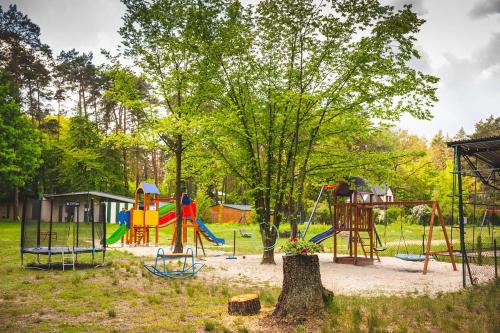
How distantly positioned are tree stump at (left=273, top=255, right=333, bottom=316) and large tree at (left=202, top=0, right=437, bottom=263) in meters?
6.77

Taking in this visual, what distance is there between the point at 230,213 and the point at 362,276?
33358mm

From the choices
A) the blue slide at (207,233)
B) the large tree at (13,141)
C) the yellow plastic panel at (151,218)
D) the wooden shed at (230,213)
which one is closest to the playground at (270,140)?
the blue slide at (207,233)

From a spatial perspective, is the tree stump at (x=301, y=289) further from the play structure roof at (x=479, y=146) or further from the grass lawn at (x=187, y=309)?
the play structure roof at (x=479, y=146)

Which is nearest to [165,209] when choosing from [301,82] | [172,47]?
[172,47]

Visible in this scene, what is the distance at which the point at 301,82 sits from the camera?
45.5 ft

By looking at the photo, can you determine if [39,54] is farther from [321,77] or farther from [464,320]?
[464,320]

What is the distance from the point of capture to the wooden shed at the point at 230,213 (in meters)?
42.9

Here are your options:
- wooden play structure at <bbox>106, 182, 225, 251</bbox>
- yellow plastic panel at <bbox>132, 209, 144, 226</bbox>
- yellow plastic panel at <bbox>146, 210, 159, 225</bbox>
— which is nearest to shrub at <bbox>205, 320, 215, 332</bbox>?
wooden play structure at <bbox>106, 182, 225, 251</bbox>

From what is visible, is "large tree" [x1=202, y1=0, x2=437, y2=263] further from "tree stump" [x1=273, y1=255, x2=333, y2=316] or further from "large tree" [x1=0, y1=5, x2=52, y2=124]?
"large tree" [x1=0, y1=5, x2=52, y2=124]

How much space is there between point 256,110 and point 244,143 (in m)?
1.22

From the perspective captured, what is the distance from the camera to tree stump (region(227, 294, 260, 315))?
275 inches

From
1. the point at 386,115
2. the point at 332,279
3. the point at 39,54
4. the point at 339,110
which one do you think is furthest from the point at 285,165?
the point at 39,54

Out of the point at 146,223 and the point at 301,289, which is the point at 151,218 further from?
the point at 301,289

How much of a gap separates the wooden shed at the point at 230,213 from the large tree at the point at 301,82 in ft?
90.8
